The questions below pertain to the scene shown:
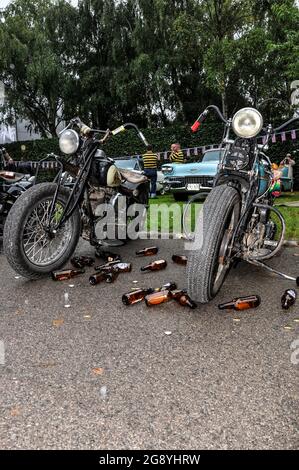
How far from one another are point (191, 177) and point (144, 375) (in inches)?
383

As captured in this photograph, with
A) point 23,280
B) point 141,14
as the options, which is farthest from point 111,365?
point 141,14

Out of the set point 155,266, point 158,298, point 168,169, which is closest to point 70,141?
point 155,266

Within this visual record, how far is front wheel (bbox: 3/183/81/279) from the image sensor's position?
4004 mm

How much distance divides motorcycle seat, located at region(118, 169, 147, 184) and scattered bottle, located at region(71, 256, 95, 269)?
1.30 metres

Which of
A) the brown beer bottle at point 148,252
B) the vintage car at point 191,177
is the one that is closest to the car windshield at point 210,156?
the vintage car at point 191,177

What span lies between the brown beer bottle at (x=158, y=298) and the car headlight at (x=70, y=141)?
1.89 metres

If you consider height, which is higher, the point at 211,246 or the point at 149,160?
the point at 149,160

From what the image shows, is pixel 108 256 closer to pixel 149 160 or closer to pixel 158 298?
pixel 158 298

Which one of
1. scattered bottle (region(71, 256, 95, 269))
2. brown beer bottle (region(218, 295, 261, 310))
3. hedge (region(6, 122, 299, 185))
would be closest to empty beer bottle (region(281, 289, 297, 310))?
brown beer bottle (region(218, 295, 261, 310))

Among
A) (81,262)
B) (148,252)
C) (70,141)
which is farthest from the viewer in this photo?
(148,252)

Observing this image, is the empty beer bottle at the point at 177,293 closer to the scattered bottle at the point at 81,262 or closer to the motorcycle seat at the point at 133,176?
the scattered bottle at the point at 81,262

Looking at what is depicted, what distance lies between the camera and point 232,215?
11.6 ft

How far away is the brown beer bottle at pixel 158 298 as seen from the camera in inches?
137
